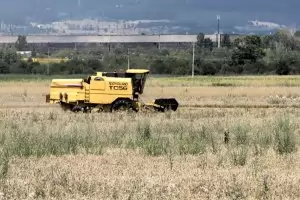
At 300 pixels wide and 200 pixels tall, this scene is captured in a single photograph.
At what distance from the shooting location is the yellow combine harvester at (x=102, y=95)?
2808 centimetres

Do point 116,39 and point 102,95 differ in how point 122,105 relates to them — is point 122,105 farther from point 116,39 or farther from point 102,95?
point 116,39

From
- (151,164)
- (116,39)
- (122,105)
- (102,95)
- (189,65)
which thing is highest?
(116,39)

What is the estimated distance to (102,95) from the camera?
92.3 ft

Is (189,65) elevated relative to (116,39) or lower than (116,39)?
lower

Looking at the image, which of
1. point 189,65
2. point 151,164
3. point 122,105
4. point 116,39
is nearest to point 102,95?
point 122,105

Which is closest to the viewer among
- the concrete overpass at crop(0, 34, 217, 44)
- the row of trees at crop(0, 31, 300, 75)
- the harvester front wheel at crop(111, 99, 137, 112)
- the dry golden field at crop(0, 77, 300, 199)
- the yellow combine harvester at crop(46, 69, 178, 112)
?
the dry golden field at crop(0, 77, 300, 199)

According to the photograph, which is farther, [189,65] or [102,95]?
[189,65]

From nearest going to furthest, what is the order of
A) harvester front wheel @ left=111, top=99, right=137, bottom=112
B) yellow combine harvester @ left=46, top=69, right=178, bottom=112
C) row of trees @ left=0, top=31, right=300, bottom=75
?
harvester front wheel @ left=111, top=99, right=137, bottom=112
yellow combine harvester @ left=46, top=69, right=178, bottom=112
row of trees @ left=0, top=31, right=300, bottom=75

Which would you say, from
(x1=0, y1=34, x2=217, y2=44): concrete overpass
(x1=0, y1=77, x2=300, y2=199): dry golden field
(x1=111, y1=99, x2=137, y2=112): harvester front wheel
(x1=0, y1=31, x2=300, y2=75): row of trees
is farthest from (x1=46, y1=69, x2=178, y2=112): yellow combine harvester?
(x1=0, y1=34, x2=217, y2=44): concrete overpass

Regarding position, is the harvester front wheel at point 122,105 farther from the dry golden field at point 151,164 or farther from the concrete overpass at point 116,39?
the concrete overpass at point 116,39

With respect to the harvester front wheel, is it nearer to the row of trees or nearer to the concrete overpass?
the row of trees

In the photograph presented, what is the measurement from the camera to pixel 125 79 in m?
28.4

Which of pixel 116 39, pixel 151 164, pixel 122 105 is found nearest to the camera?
pixel 151 164

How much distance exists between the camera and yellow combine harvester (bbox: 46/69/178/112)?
2808 cm
